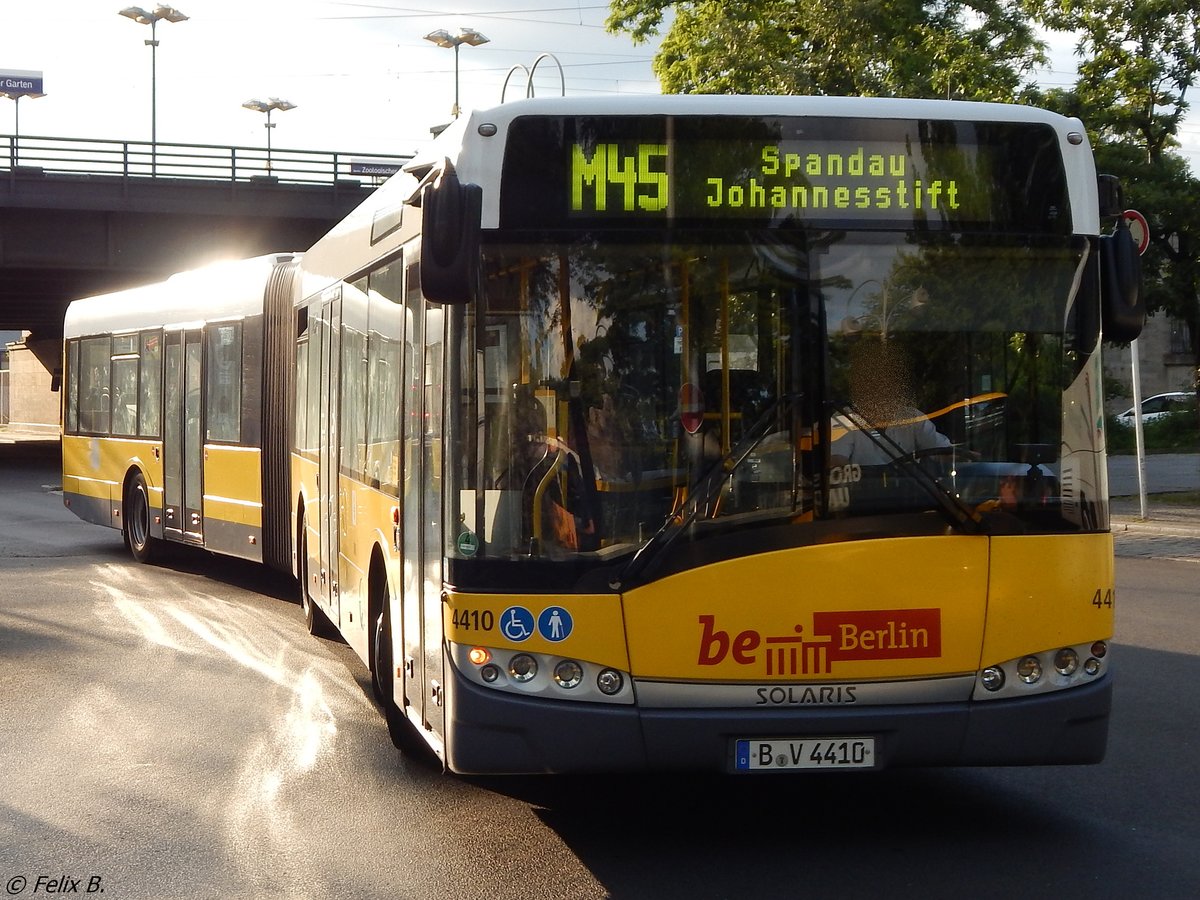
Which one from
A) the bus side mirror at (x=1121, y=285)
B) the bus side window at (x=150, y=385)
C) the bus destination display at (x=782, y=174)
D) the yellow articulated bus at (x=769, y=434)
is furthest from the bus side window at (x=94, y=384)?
the bus side mirror at (x=1121, y=285)

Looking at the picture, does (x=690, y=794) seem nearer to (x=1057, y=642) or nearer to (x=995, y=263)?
(x=1057, y=642)

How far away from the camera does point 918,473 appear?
6.08 meters

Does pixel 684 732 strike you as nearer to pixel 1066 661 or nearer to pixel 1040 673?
pixel 1040 673

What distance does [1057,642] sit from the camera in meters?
6.20

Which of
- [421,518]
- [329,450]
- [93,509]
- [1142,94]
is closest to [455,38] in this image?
[1142,94]

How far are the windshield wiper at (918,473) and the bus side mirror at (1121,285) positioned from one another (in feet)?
3.10

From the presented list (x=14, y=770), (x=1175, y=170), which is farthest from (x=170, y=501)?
(x=1175, y=170)

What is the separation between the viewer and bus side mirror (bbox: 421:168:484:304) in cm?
585

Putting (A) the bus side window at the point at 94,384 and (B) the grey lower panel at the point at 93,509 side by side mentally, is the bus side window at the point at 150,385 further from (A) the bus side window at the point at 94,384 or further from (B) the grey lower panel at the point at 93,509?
(B) the grey lower panel at the point at 93,509

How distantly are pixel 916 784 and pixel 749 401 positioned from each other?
231cm

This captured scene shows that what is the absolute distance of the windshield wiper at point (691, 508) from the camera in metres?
5.96

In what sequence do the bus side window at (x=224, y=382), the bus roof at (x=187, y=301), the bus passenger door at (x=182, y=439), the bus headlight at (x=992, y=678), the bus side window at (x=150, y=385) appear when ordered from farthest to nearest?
the bus side window at (x=150, y=385) < the bus passenger door at (x=182, y=439) < the bus side window at (x=224, y=382) < the bus roof at (x=187, y=301) < the bus headlight at (x=992, y=678)

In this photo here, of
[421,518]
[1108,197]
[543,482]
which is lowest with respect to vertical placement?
[421,518]

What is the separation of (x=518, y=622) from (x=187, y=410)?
11.8m
